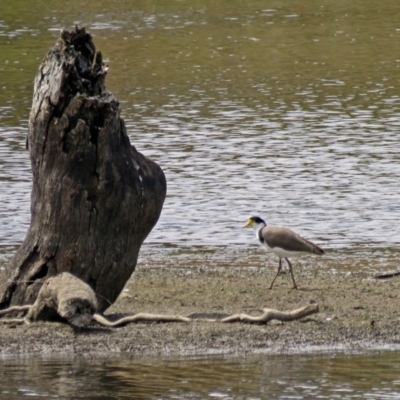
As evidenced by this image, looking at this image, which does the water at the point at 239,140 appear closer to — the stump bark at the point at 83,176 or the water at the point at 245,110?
the water at the point at 245,110

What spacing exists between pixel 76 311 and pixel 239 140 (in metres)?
12.3

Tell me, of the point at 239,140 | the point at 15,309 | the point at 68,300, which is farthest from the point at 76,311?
the point at 239,140

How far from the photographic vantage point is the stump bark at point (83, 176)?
423 inches

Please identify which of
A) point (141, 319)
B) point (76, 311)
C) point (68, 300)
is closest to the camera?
point (68, 300)

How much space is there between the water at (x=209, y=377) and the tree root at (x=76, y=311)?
0.57 meters

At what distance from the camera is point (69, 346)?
10.3 metres

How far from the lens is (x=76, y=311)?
1049 cm

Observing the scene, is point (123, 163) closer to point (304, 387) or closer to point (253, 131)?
point (304, 387)

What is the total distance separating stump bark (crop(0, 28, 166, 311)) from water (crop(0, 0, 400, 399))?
1247mm

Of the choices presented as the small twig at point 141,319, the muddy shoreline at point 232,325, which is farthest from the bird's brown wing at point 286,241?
the small twig at point 141,319

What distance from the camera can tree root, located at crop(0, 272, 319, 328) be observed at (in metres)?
10.4

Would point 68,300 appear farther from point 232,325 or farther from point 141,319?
point 232,325

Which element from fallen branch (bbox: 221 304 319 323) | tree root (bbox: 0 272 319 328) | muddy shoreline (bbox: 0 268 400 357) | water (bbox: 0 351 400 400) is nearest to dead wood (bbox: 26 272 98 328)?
tree root (bbox: 0 272 319 328)

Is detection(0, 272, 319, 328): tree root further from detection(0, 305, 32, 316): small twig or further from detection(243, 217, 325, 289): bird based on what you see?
detection(243, 217, 325, 289): bird
